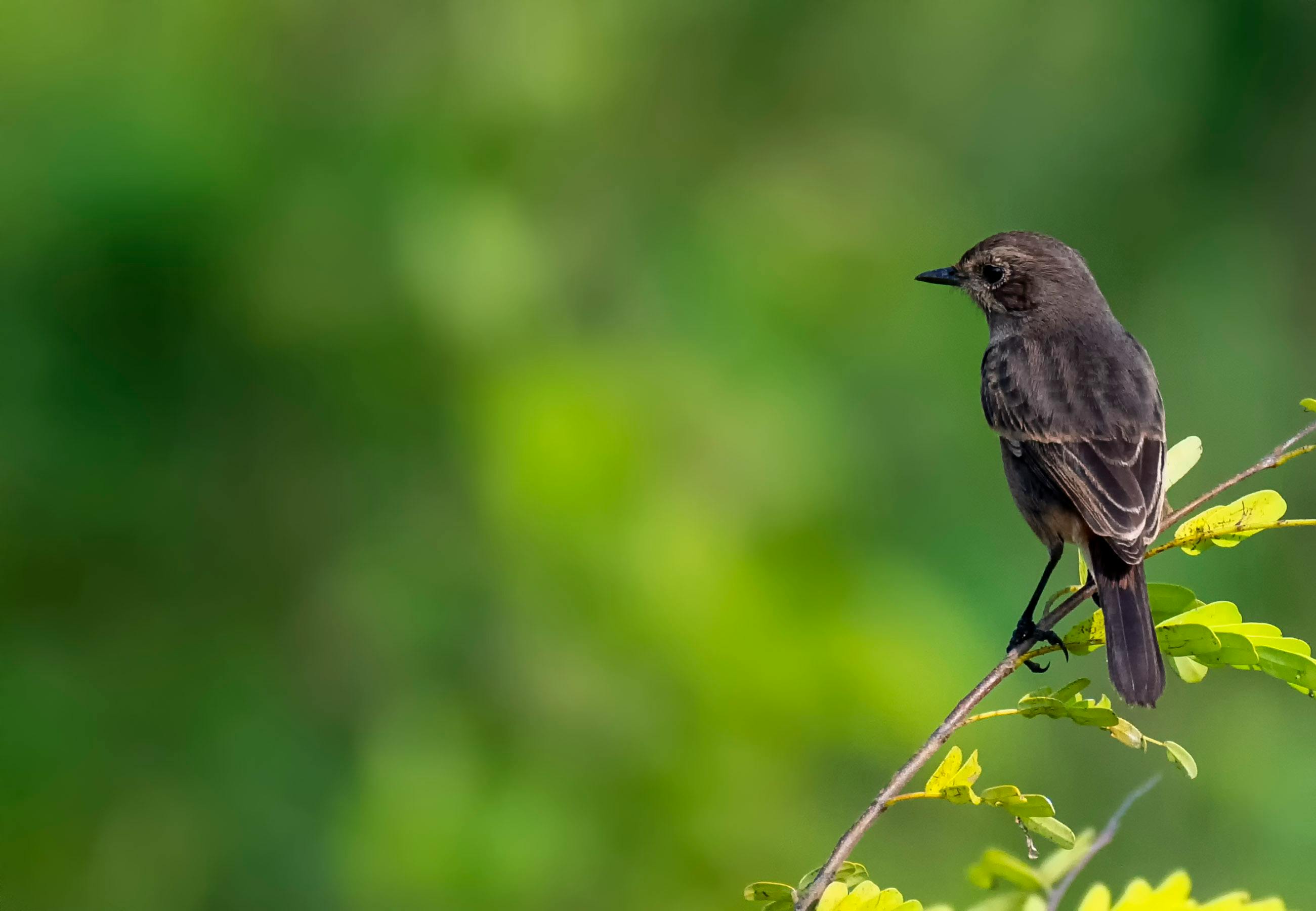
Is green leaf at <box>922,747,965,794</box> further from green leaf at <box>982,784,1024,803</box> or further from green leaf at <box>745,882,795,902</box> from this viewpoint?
green leaf at <box>745,882,795,902</box>

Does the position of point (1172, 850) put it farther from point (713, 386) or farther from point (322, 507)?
point (322, 507)

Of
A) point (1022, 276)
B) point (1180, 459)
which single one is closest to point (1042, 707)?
point (1180, 459)

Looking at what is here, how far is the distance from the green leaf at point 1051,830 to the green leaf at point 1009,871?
285 millimetres

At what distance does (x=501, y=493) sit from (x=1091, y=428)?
2.04 meters

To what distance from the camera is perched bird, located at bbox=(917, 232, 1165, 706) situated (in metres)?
3.74

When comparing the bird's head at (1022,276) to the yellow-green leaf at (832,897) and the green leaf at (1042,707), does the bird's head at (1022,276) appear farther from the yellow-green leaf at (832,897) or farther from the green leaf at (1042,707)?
the yellow-green leaf at (832,897)

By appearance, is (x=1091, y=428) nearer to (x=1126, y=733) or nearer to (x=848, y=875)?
(x=1126, y=733)

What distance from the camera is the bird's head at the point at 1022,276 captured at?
505 cm

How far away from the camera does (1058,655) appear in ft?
22.8

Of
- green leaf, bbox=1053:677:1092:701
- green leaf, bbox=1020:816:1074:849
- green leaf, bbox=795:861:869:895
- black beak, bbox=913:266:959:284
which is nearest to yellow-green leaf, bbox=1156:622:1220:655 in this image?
green leaf, bbox=1053:677:1092:701

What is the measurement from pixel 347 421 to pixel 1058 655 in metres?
3.47

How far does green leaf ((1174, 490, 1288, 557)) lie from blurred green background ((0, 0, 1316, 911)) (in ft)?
5.83

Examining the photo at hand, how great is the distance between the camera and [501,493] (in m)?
5.21

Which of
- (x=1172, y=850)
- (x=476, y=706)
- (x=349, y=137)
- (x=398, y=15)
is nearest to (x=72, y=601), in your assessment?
(x=476, y=706)
